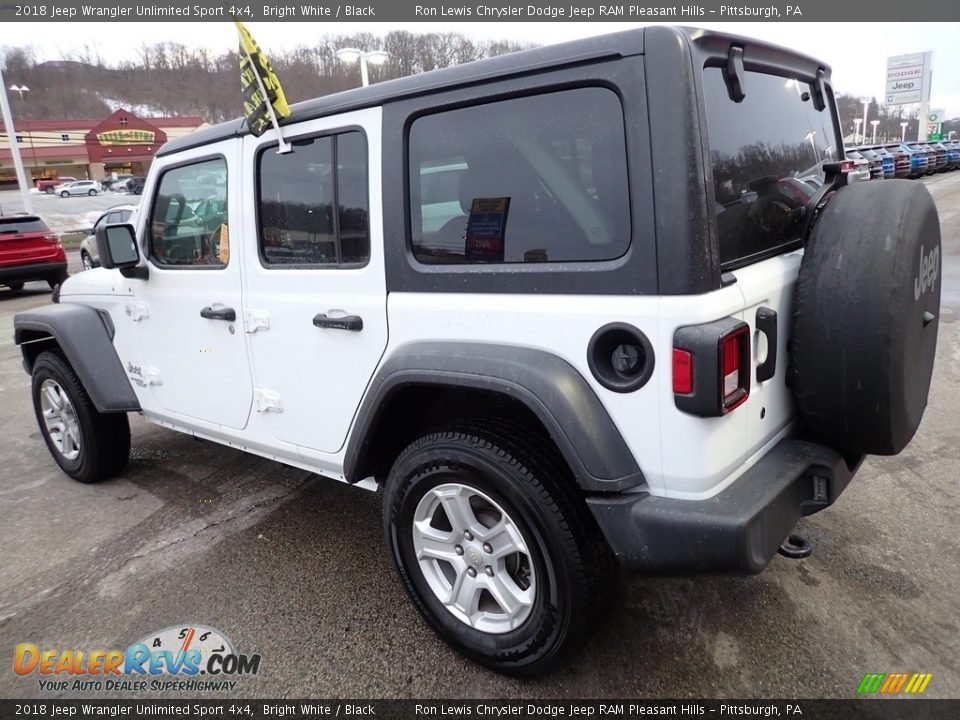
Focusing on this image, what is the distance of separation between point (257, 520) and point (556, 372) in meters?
2.33

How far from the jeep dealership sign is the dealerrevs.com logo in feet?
203

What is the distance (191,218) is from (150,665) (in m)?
2.06

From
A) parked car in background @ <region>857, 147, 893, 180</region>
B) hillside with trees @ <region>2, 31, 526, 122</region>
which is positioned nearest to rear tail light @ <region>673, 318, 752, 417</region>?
parked car in background @ <region>857, 147, 893, 180</region>

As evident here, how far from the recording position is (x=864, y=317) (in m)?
1.94

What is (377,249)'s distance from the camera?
8.07ft

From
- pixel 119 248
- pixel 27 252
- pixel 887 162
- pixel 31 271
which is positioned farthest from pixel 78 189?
pixel 119 248

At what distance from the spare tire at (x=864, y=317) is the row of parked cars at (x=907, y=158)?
21.6m

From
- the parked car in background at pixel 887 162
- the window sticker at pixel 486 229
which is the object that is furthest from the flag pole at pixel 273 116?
the parked car in background at pixel 887 162

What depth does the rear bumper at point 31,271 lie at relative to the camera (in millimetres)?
12062

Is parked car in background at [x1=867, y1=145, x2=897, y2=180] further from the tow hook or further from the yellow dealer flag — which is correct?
the yellow dealer flag

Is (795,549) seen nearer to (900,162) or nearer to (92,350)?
(92,350)

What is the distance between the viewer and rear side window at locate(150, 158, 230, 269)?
10.2 feet

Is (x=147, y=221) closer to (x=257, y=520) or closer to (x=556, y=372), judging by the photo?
(x=257, y=520)

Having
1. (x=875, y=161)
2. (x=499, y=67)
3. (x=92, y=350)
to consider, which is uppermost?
(x=499, y=67)
